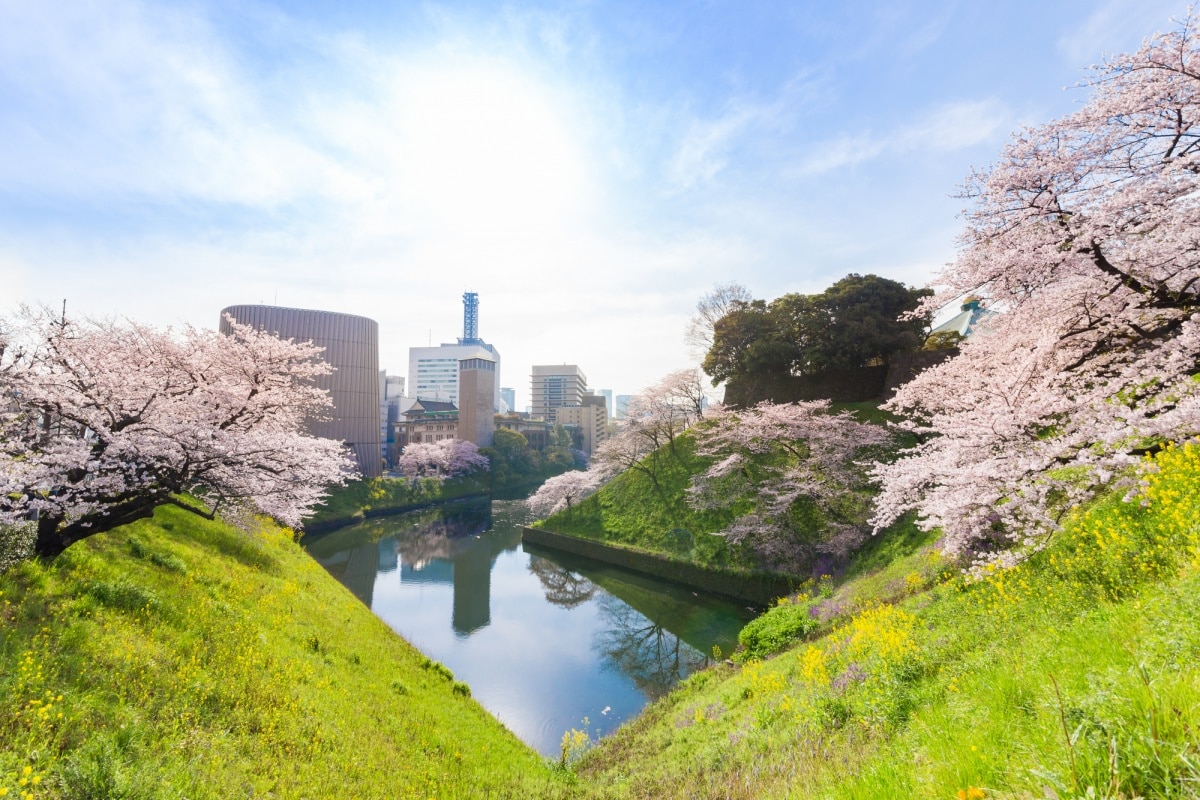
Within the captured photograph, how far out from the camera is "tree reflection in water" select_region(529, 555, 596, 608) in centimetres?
1933

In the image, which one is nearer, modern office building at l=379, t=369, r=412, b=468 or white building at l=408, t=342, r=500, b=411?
modern office building at l=379, t=369, r=412, b=468

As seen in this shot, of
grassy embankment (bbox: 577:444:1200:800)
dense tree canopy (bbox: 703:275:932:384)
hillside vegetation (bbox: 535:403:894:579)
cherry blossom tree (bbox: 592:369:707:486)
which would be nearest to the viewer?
grassy embankment (bbox: 577:444:1200:800)

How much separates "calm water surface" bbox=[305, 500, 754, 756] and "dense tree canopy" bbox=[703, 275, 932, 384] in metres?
15.0

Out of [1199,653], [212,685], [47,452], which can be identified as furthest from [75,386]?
[1199,653]

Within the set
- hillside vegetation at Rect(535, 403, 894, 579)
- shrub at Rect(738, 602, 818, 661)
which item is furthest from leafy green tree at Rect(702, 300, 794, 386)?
shrub at Rect(738, 602, 818, 661)

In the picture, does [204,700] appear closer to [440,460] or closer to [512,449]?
[440,460]

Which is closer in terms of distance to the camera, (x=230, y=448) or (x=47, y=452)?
(x=47, y=452)

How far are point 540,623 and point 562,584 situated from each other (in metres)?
4.50

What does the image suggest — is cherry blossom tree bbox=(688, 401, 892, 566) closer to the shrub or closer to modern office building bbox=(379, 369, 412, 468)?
the shrub

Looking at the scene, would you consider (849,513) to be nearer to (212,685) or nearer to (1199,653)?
(1199,653)

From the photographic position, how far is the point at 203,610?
7.82 m

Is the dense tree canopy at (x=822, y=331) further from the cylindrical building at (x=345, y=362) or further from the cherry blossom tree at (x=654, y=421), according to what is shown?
the cylindrical building at (x=345, y=362)

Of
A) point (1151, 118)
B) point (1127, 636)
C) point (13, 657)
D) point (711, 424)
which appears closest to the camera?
point (1127, 636)

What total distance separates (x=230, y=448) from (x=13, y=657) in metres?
3.89
